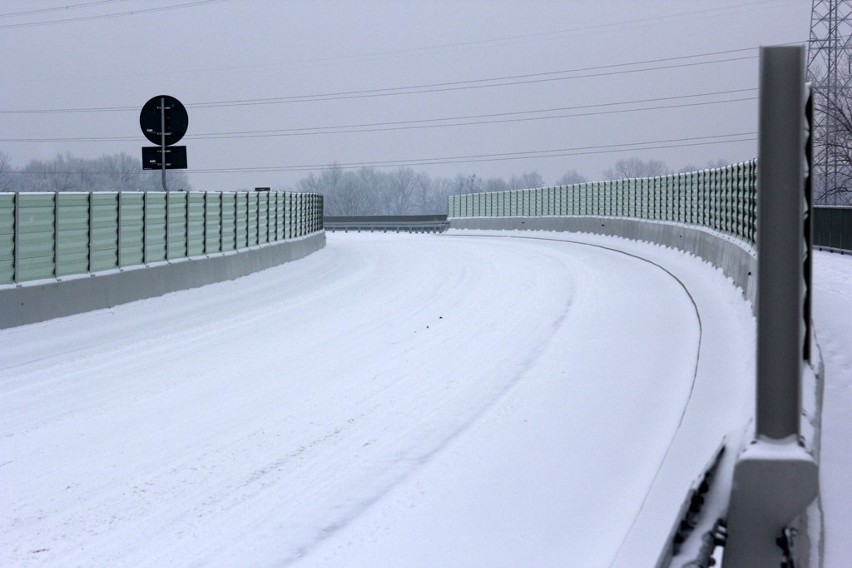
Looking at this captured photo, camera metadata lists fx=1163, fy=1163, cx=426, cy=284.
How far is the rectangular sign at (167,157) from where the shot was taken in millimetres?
27234

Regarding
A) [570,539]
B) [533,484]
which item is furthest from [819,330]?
[570,539]

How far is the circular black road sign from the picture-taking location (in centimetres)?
2731

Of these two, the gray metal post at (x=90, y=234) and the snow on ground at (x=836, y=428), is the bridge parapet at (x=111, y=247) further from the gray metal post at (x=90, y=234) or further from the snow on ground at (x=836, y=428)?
the snow on ground at (x=836, y=428)

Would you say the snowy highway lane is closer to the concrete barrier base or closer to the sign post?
the concrete barrier base

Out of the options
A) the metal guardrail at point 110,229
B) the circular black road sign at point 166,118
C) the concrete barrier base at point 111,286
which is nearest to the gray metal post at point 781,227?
the concrete barrier base at point 111,286

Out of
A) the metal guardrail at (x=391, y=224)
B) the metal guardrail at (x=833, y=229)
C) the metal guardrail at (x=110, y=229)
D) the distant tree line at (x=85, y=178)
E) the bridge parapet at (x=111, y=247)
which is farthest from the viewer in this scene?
the distant tree line at (x=85, y=178)

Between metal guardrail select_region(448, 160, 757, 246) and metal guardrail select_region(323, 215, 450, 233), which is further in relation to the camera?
metal guardrail select_region(323, 215, 450, 233)

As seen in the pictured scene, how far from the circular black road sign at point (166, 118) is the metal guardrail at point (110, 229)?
1653 millimetres

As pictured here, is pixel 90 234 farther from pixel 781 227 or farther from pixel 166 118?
pixel 781 227

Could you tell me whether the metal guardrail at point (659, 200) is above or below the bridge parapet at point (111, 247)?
above

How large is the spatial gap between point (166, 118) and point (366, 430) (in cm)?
1931

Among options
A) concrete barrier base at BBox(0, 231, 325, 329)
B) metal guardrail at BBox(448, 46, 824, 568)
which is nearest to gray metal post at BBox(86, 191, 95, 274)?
concrete barrier base at BBox(0, 231, 325, 329)

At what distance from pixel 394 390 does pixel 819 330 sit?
4.98m

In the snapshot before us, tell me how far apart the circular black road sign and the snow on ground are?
16221mm
